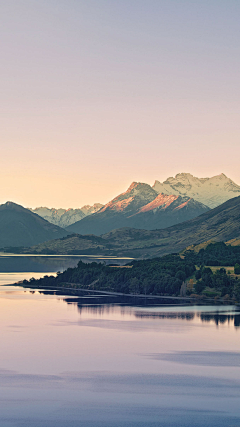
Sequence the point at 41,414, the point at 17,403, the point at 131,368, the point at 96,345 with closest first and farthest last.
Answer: the point at 41,414
the point at 17,403
the point at 131,368
the point at 96,345

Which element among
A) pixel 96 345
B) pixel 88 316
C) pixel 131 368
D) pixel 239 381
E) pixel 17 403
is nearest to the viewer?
pixel 17 403

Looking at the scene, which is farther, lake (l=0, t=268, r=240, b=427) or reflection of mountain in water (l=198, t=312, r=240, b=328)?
reflection of mountain in water (l=198, t=312, r=240, b=328)

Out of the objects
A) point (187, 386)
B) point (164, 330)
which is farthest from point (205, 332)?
point (187, 386)

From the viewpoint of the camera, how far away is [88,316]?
602 feet

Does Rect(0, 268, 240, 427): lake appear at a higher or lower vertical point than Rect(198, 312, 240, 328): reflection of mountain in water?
lower

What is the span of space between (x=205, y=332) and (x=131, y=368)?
50.0m

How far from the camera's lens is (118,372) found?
105500 mm

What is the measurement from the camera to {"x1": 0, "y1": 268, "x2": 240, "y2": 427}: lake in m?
78.8

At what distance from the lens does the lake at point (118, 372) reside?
78.8 metres

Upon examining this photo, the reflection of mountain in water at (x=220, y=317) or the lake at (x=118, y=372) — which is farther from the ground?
the reflection of mountain in water at (x=220, y=317)

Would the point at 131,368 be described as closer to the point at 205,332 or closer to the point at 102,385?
the point at 102,385

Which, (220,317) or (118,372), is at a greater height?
(220,317)

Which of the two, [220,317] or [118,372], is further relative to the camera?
[220,317]

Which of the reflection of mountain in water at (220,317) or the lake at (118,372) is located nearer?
the lake at (118,372)
